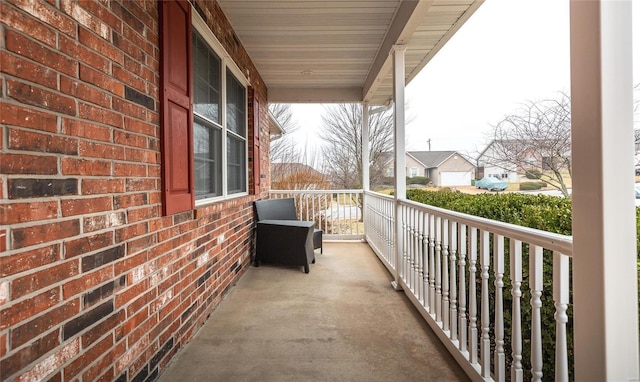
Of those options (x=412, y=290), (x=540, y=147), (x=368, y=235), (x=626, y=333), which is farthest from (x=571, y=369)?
(x=368, y=235)

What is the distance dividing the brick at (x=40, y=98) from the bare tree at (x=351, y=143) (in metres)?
10.2

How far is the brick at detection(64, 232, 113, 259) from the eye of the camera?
3.95 feet

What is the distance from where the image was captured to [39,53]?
1077 millimetres

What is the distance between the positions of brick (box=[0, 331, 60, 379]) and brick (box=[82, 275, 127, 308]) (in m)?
0.17

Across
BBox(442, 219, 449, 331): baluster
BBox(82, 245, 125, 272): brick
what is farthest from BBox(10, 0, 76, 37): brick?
BBox(442, 219, 449, 331): baluster

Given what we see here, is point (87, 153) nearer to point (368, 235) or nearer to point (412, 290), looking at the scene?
point (412, 290)

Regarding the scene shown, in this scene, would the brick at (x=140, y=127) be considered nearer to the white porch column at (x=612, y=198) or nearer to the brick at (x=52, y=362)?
the brick at (x=52, y=362)

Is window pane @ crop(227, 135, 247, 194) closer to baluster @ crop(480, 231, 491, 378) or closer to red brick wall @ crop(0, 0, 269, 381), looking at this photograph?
red brick wall @ crop(0, 0, 269, 381)

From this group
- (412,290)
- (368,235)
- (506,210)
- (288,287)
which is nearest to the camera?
(506,210)

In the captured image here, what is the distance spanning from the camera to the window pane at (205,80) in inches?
105

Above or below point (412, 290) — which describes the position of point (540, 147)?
above

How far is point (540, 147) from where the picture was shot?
2.62 meters

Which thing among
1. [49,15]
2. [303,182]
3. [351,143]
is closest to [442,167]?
[49,15]

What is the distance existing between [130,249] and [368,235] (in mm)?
4461
